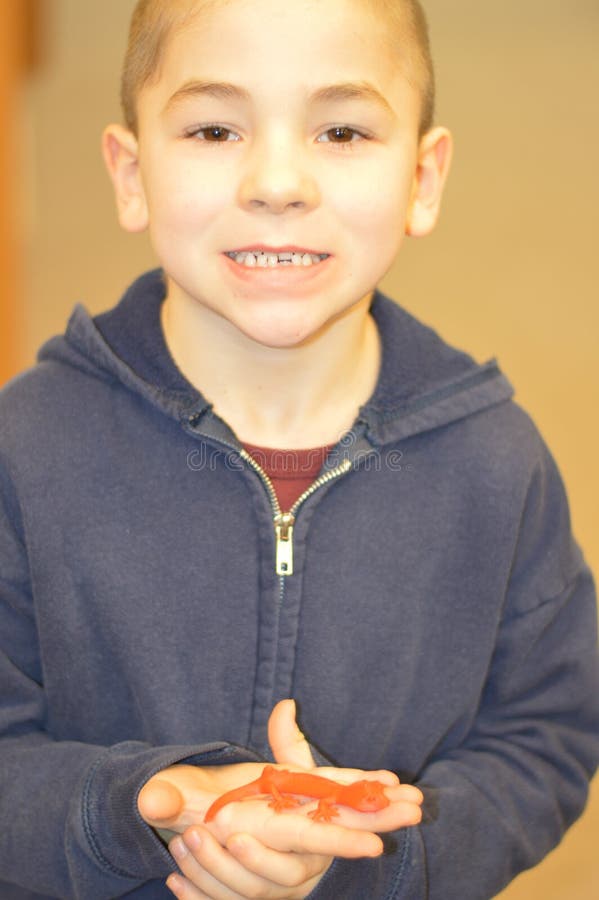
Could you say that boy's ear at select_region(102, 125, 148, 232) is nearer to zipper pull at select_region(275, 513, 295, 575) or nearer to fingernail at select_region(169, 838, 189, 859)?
zipper pull at select_region(275, 513, 295, 575)

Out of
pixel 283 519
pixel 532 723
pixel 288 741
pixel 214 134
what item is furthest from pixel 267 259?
pixel 532 723

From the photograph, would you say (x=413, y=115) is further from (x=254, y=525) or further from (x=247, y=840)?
(x=247, y=840)

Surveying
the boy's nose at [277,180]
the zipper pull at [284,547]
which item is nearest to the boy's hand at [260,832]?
the zipper pull at [284,547]

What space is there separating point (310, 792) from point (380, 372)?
440 millimetres

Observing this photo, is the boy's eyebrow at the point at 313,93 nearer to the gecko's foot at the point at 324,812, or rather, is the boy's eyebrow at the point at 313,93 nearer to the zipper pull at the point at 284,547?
the zipper pull at the point at 284,547

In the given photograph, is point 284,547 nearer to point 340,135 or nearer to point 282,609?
point 282,609

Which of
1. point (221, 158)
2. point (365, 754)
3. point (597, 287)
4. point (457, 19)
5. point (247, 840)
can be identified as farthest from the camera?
point (457, 19)

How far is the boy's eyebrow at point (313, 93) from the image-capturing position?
3.46 ft

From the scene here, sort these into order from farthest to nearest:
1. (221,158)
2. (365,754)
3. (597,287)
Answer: (597,287) < (365,754) < (221,158)

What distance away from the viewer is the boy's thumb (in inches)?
41.6

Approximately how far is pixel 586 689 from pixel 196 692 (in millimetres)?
391

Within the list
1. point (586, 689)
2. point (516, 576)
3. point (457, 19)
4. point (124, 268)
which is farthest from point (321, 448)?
point (457, 19)

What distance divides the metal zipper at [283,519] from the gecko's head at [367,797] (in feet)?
0.80

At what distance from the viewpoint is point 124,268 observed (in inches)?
125
